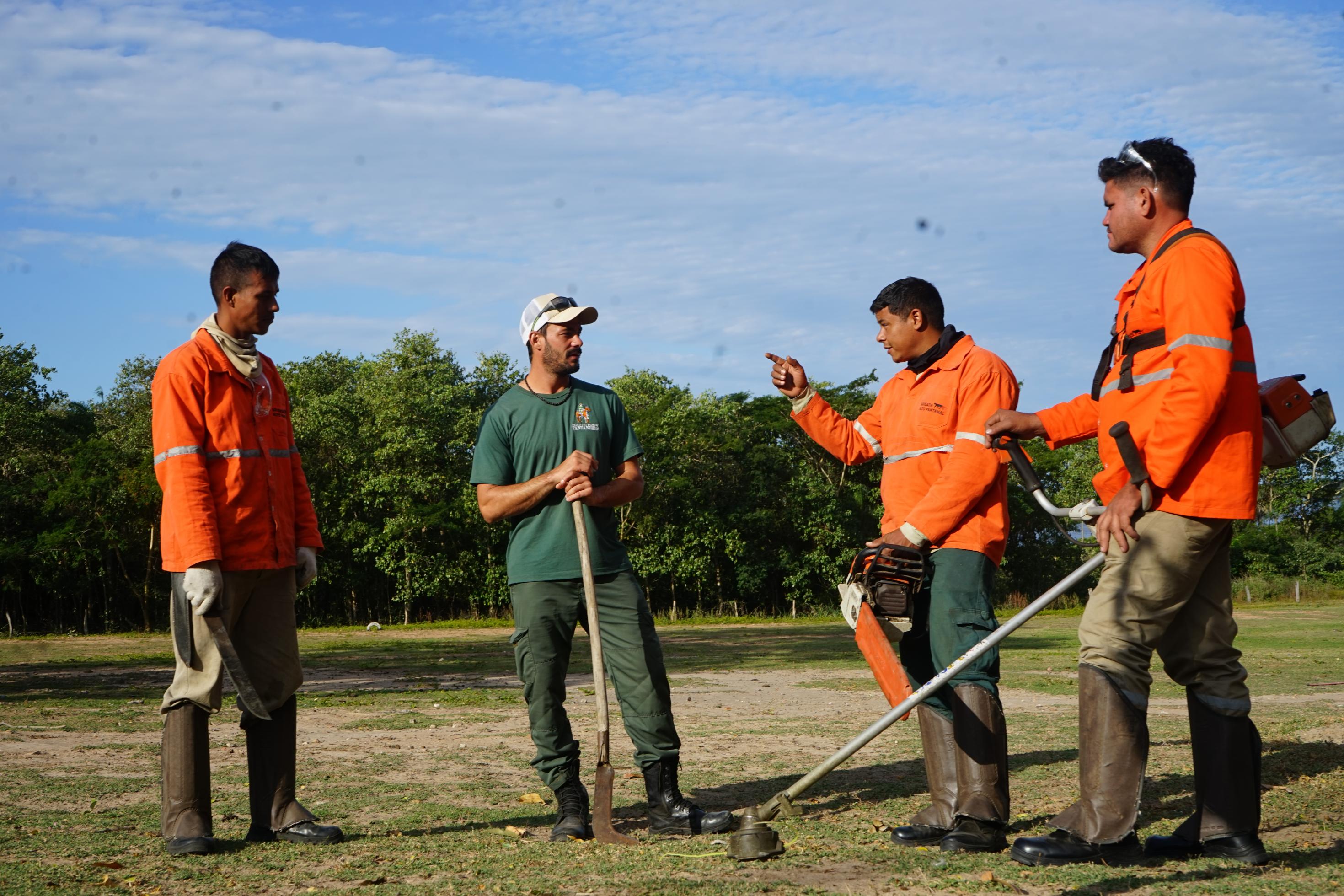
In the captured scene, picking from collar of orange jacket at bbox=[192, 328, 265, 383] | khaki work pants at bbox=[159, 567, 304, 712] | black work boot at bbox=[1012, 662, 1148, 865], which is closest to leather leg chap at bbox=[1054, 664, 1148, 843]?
black work boot at bbox=[1012, 662, 1148, 865]

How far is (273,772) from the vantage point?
5.52 meters

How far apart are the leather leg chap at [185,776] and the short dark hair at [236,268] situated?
6.21 ft

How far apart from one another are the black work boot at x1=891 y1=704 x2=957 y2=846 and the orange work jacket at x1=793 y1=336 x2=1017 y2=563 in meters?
0.76

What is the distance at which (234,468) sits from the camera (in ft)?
17.9

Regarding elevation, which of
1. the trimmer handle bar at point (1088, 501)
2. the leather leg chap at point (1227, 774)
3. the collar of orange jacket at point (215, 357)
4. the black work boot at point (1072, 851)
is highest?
the collar of orange jacket at point (215, 357)

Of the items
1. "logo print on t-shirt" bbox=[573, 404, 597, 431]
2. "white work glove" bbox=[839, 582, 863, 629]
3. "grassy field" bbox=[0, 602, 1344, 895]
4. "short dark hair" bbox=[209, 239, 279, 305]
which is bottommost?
"grassy field" bbox=[0, 602, 1344, 895]

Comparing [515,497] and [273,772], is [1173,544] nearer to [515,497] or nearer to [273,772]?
[515,497]

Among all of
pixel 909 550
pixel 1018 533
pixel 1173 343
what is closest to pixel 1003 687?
pixel 909 550

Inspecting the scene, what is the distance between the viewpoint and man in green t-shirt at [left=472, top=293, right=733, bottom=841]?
565cm

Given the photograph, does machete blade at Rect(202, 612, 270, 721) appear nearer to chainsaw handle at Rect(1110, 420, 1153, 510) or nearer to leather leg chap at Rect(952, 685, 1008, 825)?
leather leg chap at Rect(952, 685, 1008, 825)

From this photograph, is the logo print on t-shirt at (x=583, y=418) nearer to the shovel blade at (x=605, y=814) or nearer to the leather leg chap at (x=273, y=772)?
the shovel blade at (x=605, y=814)

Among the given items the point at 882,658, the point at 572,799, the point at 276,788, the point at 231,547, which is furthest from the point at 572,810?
the point at 231,547

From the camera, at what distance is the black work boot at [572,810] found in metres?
5.44

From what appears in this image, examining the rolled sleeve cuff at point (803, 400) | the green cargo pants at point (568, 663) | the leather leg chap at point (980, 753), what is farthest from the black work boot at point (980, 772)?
the rolled sleeve cuff at point (803, 400)
